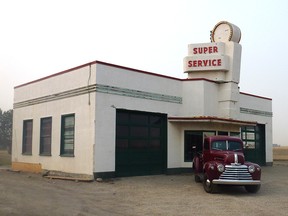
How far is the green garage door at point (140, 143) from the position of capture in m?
19.5

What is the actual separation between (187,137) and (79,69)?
7.44m

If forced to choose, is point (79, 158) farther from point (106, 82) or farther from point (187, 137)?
point (187, 137)

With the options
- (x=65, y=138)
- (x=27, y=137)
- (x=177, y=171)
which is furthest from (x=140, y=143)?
(x=27, y=137)

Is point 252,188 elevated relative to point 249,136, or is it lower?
lower

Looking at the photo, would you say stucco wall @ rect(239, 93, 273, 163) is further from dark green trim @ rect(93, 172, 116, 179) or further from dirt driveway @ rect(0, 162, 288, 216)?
dark green trim @ rect(93, 172, 116, 179)

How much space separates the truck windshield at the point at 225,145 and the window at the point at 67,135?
7712 mm

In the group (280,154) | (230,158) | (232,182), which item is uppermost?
(230,158)

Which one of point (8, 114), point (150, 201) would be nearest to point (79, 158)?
point (150, 201)

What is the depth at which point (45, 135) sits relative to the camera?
74.2 ft

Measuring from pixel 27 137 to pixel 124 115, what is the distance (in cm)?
835

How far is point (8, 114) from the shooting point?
105500 millimetres

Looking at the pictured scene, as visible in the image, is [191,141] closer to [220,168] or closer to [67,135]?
[67,135]

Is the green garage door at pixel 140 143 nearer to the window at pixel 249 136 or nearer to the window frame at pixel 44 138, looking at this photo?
the window frame at pixel 44 138

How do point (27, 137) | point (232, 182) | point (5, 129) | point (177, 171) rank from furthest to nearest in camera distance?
1. point (5, 129)
2. point (27, 137)
3. point (177, 171)
4. point (232, 182)
